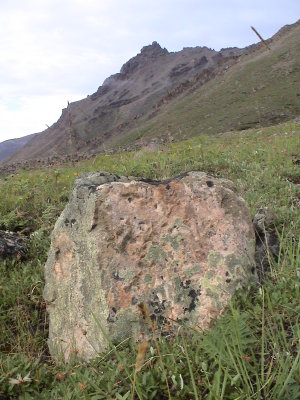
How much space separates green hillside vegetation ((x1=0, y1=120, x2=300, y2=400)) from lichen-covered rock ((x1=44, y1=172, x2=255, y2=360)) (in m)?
0.21

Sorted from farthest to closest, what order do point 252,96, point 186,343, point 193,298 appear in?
point 252,96
point 193,298
point 186,343

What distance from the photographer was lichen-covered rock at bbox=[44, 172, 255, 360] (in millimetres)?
3428

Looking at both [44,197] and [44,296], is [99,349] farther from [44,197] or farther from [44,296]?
[44,197]

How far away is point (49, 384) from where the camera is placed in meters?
2.96

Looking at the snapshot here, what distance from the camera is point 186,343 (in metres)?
2.85

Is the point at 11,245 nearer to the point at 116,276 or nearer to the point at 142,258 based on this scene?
the point at 116,276

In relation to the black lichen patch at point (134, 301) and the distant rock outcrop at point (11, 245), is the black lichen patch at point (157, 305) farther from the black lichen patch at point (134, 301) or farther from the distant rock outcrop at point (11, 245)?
the distant rock outcrop at point (11, 245)

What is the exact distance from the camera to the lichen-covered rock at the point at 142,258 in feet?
11.2

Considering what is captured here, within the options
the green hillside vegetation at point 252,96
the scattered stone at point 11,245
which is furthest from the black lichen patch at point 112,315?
the green hillside vegetation at point 252,96

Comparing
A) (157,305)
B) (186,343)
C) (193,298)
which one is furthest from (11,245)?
(186,343)

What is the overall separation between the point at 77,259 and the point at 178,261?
94 cm

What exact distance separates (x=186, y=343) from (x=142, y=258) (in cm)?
98

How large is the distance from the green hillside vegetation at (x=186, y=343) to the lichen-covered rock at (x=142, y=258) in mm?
207

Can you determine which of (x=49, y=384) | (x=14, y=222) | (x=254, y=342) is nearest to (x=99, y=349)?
(x=49, y=384)
